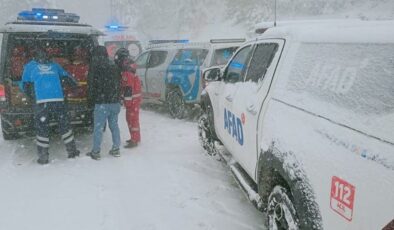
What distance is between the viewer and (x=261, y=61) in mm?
4371

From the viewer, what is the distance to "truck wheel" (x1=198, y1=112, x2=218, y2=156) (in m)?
6.54

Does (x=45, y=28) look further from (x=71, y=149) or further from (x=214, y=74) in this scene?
(x=214, y=74)

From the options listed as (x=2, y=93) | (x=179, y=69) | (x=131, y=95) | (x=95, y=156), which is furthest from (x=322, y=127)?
(x=179, y=69)

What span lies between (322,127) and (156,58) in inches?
345

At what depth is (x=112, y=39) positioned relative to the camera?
1955cm

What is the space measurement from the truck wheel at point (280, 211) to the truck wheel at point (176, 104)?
20.9 feet

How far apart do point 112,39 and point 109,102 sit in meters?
13.3

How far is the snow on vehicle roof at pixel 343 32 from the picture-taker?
2584 mm

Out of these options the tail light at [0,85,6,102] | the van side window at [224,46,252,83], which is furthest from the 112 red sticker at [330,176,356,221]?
the tail light at [0,85,6,102]

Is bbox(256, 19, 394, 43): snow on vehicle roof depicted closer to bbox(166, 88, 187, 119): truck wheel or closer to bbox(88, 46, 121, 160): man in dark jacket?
bbox(88, 46, 121, 160): man in dark jacket

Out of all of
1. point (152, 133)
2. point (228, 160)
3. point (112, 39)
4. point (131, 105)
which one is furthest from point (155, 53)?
point (112, 39)

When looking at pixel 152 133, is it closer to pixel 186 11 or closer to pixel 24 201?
pixel 24 201

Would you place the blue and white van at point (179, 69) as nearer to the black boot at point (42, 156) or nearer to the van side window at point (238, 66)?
the van side window at point (238, 66)

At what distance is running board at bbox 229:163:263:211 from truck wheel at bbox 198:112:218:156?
5.03ft
